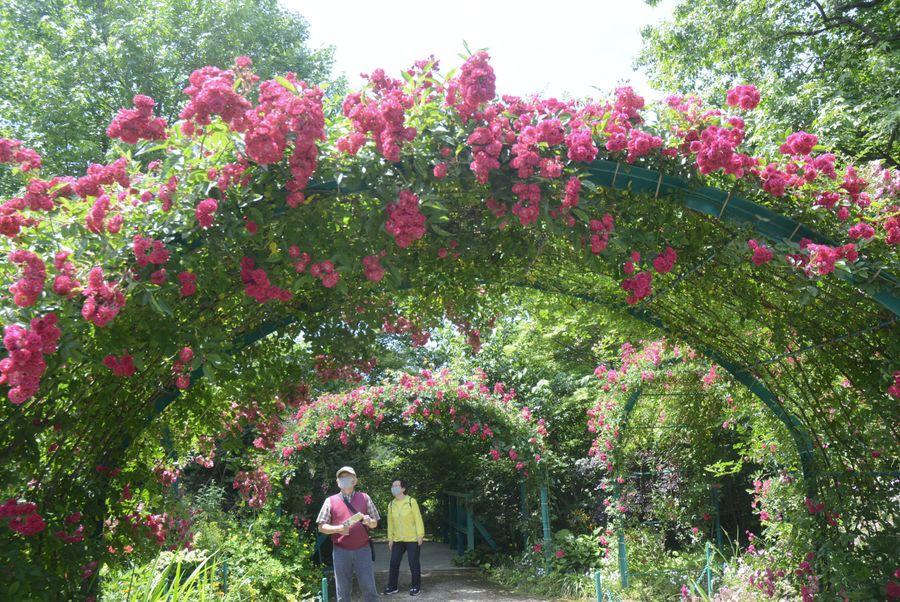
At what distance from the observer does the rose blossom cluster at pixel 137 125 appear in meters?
2.26

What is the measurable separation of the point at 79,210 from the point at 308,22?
44.9 feet

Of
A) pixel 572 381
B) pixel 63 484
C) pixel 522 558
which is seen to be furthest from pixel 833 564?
pixel 572 381

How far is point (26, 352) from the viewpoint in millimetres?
2016

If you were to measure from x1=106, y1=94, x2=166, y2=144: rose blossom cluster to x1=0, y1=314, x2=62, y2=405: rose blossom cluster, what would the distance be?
0.61 meters

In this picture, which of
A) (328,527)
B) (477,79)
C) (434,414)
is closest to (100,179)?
(477,79)

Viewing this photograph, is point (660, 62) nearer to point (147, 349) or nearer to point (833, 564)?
point (833, 564)

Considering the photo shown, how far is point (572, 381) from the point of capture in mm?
10703

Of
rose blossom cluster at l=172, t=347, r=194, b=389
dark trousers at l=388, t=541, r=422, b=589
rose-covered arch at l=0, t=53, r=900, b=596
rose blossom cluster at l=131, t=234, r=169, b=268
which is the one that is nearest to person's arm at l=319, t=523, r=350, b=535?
rose-covered arch at l=0, t=53, r=900, b=596

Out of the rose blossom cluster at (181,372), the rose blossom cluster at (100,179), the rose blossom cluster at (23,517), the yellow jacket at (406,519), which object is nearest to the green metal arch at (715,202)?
the rose blossom cluster at (100,179)

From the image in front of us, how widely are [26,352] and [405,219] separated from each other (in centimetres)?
115

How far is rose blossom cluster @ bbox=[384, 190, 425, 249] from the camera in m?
2.36

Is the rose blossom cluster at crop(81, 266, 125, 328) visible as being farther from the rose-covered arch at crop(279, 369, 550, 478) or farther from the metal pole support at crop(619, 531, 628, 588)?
the rose-covered arch at crop(279, 369, 550, 478)

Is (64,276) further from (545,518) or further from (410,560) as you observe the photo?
(545,518)

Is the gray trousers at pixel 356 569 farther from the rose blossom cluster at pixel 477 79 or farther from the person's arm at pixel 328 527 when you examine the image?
the rose blossom cluster at pixel 477 79
